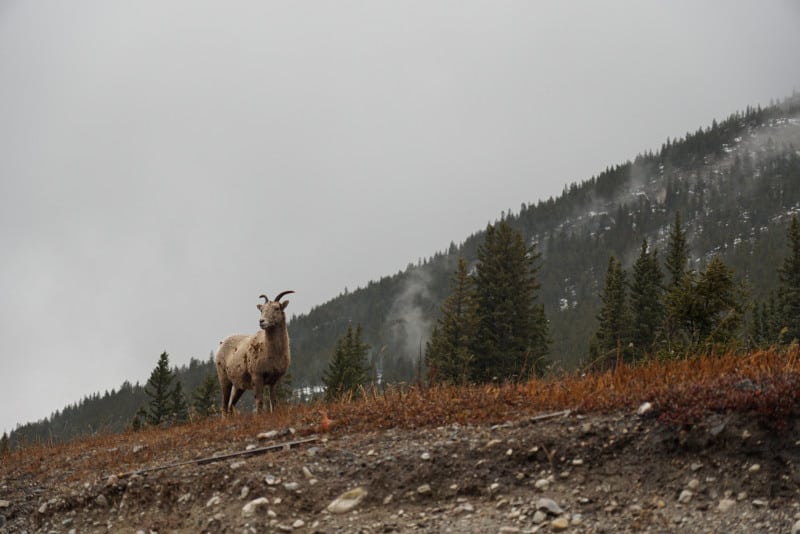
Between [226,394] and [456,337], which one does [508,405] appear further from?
[456,337]

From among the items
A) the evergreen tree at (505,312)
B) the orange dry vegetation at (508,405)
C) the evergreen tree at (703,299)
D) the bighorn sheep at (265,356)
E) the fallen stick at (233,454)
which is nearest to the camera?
the orange dry vegetation at (508,405)

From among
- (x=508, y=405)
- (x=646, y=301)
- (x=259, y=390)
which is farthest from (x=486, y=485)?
(x=646, y=301)

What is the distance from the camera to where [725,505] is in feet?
17.7

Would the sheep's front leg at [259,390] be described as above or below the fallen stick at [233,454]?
above

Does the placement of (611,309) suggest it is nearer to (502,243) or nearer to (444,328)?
(502,243)

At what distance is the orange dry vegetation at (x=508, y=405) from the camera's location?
6477 mm

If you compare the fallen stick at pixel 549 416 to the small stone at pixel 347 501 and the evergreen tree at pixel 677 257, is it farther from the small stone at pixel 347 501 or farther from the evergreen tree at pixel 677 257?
the evergreen tree at pixel 677 257

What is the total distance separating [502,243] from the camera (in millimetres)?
42594

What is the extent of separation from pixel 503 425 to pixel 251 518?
3136 millimetres

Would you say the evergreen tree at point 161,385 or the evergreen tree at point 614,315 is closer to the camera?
the evergreen tree at point 614,315

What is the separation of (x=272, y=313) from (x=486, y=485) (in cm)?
964

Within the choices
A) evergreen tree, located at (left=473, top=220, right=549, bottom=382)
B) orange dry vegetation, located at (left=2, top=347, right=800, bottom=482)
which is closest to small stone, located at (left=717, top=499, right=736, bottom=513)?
orange dry vegetation, located at (left=2, top=347, right=800, bottom=482)

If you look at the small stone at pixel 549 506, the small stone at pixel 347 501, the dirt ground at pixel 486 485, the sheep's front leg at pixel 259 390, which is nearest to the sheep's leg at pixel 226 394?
the sheep's front leg at pixel 259 390

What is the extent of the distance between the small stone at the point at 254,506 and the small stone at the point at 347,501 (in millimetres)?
732
